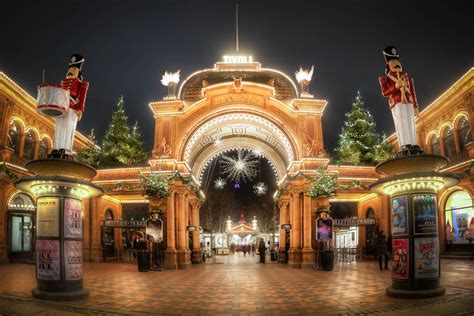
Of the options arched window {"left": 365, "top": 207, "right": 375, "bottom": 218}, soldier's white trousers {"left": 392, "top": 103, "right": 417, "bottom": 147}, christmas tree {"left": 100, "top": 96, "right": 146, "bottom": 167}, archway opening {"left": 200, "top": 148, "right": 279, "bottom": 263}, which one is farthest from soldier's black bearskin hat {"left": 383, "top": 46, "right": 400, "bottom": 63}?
archway opening {"left": 200, "top": 148, "right": 279, "bottom": 263}

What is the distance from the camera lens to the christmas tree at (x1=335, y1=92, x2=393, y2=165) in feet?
128

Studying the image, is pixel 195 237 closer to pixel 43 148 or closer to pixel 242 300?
pixel 43 148

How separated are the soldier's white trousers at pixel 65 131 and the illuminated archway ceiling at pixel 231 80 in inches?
587

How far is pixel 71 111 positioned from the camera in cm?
1012

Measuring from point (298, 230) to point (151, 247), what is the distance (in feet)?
27.5

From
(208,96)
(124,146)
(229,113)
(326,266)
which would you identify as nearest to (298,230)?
(326,266)

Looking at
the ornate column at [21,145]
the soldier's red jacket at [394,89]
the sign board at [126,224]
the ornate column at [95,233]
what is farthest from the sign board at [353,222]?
the ornate column at [21,145]

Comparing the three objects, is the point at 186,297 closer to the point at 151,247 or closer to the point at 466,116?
the point at 151,247

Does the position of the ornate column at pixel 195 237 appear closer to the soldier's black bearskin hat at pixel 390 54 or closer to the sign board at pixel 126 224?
the sign board at pixel 126 224

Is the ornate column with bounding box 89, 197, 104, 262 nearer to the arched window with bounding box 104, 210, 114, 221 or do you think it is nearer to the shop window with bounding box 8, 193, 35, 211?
the arched window with bounding box 104, 210, 114, 221

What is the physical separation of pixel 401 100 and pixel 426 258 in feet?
13.2

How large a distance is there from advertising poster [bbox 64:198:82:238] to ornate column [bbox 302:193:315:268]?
14.0 meters

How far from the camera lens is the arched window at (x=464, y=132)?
22.8 m

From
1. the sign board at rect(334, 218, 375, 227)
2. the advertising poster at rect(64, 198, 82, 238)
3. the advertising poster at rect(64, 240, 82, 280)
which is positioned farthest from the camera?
the sign board at rect(334, 218, 375, 227)
